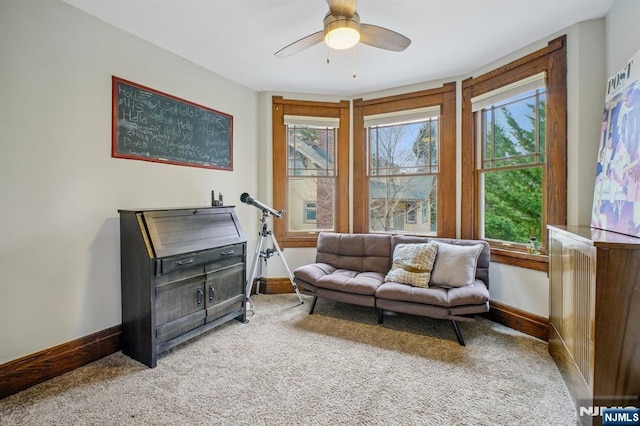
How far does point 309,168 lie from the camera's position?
4.27m

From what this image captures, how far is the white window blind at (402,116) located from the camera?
12.3 feet

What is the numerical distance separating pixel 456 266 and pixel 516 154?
52.8 inches

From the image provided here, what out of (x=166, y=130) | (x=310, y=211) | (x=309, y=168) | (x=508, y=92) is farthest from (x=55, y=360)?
(x=508, y=92)

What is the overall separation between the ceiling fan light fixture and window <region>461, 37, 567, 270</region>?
6.48 ft

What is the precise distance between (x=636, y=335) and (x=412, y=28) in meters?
2.58

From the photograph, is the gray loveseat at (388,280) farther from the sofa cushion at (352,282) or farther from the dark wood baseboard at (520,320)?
the dark wood baseboard at (520,320)

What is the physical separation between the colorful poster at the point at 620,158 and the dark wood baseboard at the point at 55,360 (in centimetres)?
377

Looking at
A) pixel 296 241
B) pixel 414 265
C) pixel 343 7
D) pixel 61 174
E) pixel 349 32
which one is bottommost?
pixel 414 265

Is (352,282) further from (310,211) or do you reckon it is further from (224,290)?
(310,211)

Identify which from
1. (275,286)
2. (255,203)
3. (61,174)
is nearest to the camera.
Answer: (61,174)

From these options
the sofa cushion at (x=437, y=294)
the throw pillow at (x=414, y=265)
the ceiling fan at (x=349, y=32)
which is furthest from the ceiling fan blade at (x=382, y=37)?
the sofa cushion at (x=437, y=294)

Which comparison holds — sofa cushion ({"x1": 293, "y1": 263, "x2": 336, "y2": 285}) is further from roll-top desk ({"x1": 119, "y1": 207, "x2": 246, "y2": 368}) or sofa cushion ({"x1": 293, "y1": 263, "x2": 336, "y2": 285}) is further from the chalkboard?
the chalkboard

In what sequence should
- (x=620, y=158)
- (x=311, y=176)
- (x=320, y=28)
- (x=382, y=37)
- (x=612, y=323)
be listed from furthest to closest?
1. (x=311, y=176)
2. (x=320, y=28)
3. (x=382, y=37)
4. (x=620, y=158)
5. (x=612, y=323)

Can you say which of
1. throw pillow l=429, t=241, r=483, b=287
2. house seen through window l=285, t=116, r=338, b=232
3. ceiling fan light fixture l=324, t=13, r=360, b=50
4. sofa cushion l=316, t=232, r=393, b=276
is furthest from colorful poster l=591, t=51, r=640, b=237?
house seen through window l=285, t=116, r=338, b=232
